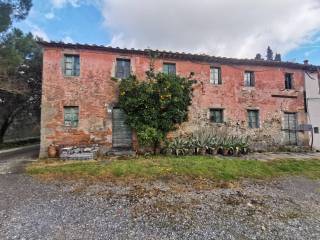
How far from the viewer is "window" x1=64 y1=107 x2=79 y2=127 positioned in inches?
501

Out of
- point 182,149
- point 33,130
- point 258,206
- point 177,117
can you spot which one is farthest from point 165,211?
point 33,130

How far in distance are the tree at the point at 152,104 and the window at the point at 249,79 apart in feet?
16.6

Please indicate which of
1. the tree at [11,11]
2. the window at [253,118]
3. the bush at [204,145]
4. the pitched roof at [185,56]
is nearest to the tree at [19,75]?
the tree at [11,11]

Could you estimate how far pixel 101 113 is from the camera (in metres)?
13.1

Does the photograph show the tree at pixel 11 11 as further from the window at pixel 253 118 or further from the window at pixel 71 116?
the window at pixel 253 118

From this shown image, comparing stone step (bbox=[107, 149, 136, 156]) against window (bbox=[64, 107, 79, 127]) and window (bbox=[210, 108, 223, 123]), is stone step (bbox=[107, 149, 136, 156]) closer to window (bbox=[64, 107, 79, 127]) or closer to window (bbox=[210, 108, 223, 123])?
window (bbox=[64, 107, 79, 127])

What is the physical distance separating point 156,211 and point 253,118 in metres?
12.0

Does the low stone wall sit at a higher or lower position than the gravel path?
higher

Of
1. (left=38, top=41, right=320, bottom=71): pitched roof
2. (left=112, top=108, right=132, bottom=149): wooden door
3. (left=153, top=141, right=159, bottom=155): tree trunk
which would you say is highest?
(left=38, top=41, right=320, bottom=71): pitched roof

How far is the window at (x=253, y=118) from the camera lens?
1551cm

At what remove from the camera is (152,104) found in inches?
512

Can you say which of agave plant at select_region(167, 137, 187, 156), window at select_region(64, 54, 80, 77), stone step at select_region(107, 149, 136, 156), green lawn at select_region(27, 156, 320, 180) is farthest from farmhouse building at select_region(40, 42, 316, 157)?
green lawn at select_region(27, 156, 320, 180)

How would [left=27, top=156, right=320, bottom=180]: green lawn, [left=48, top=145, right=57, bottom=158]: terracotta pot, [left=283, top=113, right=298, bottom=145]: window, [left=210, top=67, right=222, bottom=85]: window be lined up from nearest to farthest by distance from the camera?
[left=27, top=156, right=320, bottom=180]: green lawn
[left=48, top=145, right=57, bottom=158]: terracotta pot
[left=210, top=67, right=222, bottom=85]: window
[left=283, top=113, right=298, bottom=145]: window

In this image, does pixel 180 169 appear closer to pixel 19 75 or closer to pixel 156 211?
pixel 156 211
